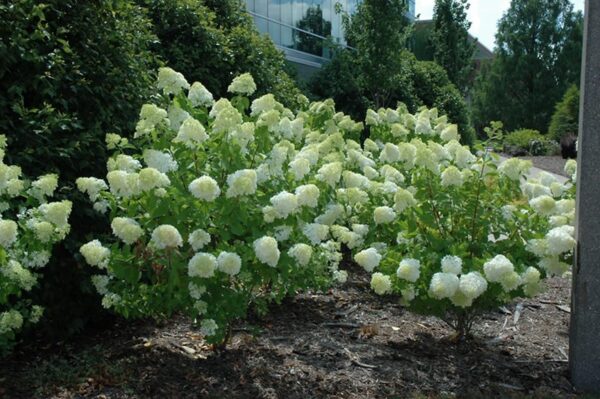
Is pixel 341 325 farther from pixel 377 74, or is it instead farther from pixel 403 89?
pixel 403 89

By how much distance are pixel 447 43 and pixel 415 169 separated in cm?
2172

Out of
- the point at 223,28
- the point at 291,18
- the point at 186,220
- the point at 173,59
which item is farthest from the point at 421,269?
the point at 291,18

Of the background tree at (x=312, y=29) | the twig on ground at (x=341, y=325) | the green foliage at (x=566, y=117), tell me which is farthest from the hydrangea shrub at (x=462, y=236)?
Result: the green foliage at (x=566, y=117)

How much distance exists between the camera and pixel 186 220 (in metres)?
3.29

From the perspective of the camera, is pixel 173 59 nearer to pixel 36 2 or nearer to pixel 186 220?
pixel 36 2

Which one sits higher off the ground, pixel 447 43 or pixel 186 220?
pixel 447 43

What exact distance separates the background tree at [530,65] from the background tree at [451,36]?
14023 mm

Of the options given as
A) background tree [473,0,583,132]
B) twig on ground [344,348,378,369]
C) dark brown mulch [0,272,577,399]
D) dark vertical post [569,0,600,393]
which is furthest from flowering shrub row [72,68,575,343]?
background tree [473,0,583,132]

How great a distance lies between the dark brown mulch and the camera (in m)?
3.43

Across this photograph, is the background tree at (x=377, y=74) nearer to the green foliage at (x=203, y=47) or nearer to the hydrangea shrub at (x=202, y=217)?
the green foliage at (x=203, y=47)

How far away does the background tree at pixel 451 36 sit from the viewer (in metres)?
24.4

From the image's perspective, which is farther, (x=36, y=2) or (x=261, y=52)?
(x=261, y=52)

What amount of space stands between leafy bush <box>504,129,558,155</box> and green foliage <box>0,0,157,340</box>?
23834 millimetres

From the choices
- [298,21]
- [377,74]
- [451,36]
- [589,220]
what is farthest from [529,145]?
[589,220]
